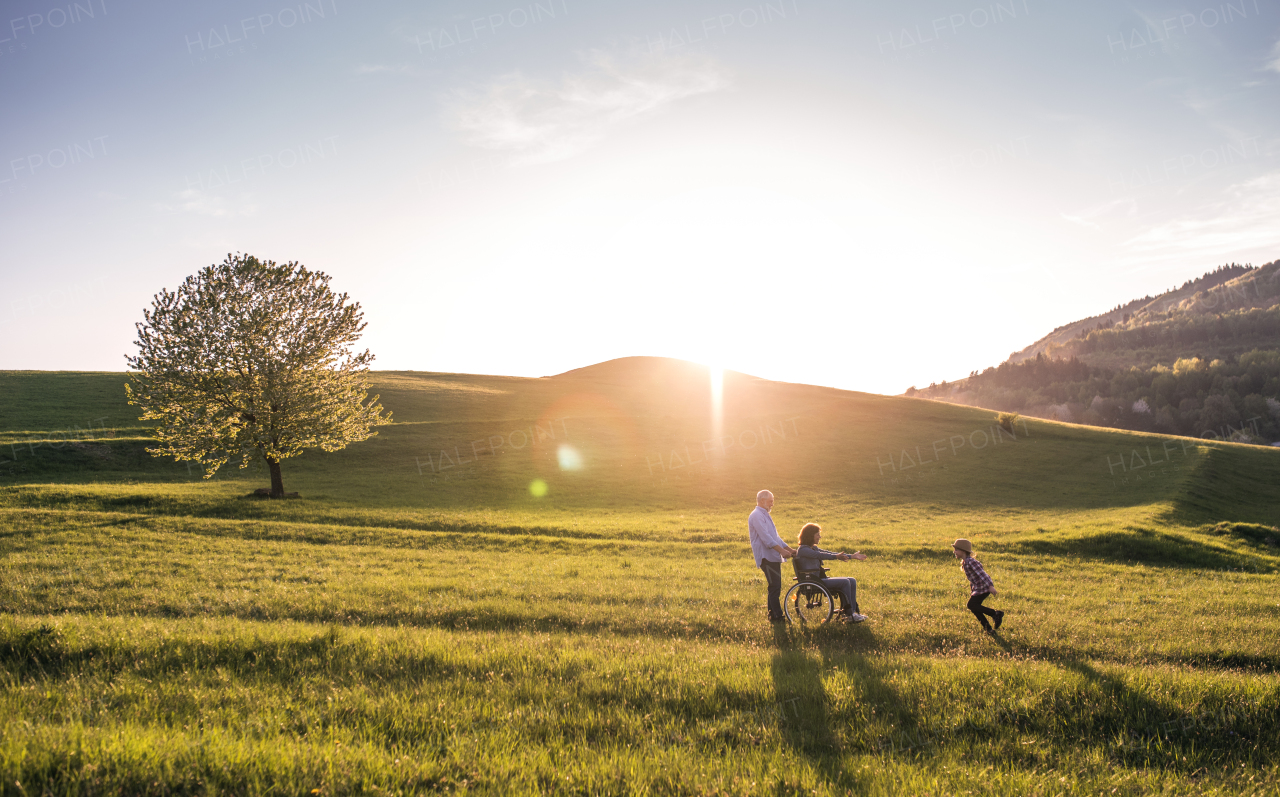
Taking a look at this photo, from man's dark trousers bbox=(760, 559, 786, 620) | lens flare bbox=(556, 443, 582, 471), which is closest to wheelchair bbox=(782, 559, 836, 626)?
man's dark trousers bbox=(760, 559, 786, 620)

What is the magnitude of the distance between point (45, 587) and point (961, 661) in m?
22.3

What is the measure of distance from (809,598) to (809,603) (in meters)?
0.11

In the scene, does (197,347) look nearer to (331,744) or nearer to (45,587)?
(45,587)

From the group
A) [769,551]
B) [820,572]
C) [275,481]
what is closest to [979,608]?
[820,572]

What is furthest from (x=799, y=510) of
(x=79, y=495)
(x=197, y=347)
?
(x=79, y=495)

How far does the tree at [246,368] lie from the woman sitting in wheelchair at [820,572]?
33.3 meters

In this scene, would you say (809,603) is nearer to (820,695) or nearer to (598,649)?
(820,695)

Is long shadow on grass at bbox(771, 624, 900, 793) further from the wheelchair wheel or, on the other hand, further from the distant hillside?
the distant hillside

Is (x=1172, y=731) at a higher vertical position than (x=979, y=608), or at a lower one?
higher

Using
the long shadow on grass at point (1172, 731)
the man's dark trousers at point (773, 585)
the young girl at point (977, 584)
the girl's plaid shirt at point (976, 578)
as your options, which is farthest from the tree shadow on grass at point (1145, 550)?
the long shadow on grass at point (1172, 731)

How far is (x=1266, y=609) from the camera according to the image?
54.5 ft

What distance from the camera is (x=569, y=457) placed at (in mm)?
54188

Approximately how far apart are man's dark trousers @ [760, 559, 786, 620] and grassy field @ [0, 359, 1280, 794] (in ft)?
1.90

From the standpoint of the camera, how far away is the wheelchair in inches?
519
